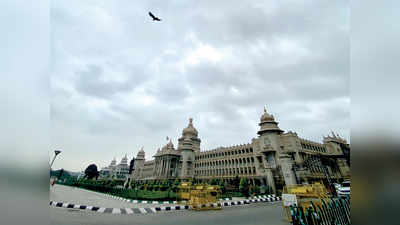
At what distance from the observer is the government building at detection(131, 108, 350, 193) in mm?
25109

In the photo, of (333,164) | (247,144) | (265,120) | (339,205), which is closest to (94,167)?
(247,144)

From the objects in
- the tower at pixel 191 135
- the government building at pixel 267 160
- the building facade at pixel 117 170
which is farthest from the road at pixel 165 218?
the building facade at pixel 117 170

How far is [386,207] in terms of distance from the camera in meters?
0.88

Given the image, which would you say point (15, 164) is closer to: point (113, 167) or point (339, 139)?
point (339, 139)

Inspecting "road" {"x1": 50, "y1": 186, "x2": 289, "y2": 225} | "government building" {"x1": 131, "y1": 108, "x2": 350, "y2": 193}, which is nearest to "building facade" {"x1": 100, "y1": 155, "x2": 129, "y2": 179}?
"government building" {"x1": 131, "y1": 108, "x2": 350, "y2": 193}

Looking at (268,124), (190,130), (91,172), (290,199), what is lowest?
(290,199)

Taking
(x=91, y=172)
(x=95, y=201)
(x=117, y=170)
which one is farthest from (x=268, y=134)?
(x=117, y=170)

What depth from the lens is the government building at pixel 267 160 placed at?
2511 cm

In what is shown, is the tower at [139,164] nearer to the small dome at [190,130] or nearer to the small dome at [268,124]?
the small dome at [190,130]

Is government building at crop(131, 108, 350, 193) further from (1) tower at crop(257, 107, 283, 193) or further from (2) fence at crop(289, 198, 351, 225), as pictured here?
(2) fence at crop(289, 198, 351, 225)

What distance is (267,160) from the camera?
29.6 meters

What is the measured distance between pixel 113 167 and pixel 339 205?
10335cm

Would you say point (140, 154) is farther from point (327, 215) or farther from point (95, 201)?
point (327, 215)

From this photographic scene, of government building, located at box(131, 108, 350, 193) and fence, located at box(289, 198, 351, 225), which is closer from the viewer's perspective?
fence, located at box(289, 198, 351, 225)
